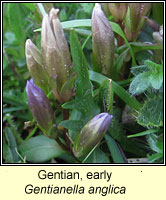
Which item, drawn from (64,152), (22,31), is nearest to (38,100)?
(64,152)

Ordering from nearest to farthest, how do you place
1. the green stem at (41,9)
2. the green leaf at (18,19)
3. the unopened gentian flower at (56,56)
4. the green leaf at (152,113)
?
the unopened gentian flower at (56,56), the green leaf at (152,113), the green stem at (41,9), the green leaf at (18,19)

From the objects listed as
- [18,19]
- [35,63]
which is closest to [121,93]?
[35,63]

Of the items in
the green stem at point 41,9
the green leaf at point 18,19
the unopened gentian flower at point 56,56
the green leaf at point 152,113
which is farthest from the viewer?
the green leaf at point 18,19

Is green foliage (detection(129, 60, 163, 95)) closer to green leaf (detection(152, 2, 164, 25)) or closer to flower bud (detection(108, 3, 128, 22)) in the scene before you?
flower bud (detection(108, 3, 128, 22))

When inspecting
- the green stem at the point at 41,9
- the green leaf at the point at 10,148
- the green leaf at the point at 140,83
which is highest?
the green stem at the point at 41,9

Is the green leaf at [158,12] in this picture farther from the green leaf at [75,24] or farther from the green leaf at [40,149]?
the green leaf at [40,149]

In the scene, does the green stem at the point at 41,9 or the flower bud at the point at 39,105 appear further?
the green stem at the point at 41,9

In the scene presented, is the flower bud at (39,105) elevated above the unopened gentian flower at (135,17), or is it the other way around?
the unopened gentian flower at (135,17)

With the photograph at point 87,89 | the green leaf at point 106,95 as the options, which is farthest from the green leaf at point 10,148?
the green leaf at point 106,95
